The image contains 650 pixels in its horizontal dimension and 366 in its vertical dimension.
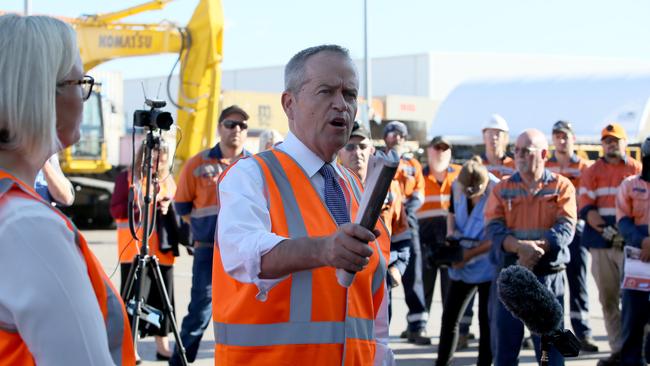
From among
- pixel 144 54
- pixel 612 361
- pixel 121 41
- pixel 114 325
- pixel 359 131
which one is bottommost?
pixel 612 361

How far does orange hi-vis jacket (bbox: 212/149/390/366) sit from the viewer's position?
320 centimetres

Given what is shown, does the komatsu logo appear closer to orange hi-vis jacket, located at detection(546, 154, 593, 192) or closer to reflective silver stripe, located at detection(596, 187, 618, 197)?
orange hi-vis jacket, located at detection(546, 154, 593, 192)

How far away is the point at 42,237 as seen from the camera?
5.82 ft

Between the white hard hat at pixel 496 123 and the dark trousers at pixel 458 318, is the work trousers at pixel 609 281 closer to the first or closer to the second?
the dark trousers at pixel 458 318

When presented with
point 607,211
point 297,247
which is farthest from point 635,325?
point 297,247

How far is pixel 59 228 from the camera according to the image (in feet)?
5.95

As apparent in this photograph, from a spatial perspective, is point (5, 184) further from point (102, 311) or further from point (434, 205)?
point (434, 205)

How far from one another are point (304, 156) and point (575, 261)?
6.93m

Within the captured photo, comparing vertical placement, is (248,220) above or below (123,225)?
above

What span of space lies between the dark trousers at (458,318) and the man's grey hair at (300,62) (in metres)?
4.83

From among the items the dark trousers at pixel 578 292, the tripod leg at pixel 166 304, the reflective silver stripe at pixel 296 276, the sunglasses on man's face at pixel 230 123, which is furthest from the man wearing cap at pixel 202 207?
the reflective silver stripe at pixel 296 276

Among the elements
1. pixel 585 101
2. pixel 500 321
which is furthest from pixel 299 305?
pixel 585 101

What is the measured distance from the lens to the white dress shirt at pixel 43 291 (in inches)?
68.7

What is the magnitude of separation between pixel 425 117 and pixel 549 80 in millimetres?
24851
